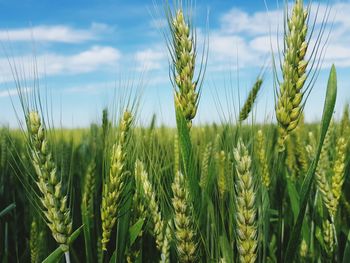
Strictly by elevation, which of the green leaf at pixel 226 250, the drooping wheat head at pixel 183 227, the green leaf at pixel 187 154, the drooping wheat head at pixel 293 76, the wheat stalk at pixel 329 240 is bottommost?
the wheat stalk at pixel 329 240

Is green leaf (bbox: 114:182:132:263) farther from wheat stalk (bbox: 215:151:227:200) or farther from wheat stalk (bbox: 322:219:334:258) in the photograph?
wheat stalk (bbox: 322:219:334:258)

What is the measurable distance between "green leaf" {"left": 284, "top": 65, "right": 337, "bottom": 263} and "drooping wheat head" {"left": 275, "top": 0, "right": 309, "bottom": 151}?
10cm

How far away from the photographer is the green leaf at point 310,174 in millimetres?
1421

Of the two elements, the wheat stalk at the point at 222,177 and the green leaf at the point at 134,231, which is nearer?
the green leaf at the point at 134,231

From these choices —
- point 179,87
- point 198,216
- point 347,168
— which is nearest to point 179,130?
point 179,87

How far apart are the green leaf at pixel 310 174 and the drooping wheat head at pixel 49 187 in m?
0.69

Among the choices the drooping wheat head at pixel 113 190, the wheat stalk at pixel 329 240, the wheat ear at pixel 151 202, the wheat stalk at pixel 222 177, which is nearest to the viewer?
the drooping wheat head at pixel 113 190

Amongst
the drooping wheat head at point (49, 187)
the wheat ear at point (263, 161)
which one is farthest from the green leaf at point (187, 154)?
the wheat ear at point (263, 161)

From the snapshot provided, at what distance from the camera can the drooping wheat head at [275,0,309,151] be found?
1.50 m

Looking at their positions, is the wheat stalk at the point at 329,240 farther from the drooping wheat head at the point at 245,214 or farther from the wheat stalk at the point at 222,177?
the drooping wheat head at the point at 245,214

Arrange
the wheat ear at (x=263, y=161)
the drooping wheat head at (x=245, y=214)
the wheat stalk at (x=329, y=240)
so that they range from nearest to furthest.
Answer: the drooping wheat head at (x=245, y=214), the wheat stalk at (x=329, y=240), the wheat ear at (x=263, y=161)

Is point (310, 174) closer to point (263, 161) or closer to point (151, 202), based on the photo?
point (151, 202)

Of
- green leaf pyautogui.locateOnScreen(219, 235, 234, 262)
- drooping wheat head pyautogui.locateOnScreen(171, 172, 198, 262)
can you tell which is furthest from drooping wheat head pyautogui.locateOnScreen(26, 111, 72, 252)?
green leaf pyautogui.locateOnScreen(219, 235, 234, 262)

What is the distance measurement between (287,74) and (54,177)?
2.69 feet
